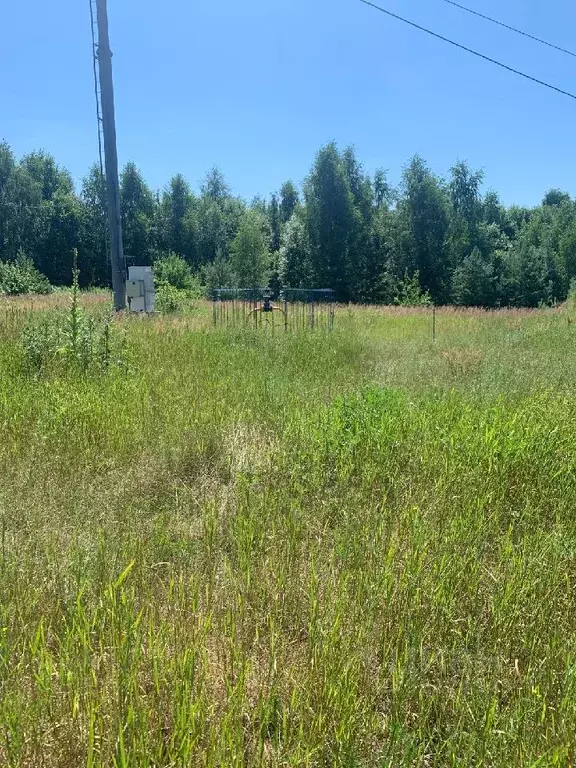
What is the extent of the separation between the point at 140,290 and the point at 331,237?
28.9 meters

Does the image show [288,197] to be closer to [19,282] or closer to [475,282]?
[475,282]

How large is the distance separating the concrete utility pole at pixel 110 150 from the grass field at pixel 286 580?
6580 mm

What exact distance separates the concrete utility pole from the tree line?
77.8 ft

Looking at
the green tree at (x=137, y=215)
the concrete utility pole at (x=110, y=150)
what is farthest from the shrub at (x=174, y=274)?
the green tree at (x=137, y=215)

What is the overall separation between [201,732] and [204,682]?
182mm

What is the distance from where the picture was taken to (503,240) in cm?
4938

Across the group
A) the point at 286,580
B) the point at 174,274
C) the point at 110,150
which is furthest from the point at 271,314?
the point at 174,274

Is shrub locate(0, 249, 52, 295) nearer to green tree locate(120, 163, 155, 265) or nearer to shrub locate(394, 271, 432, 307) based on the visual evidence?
shrub locate(394, 271, 432, 307)

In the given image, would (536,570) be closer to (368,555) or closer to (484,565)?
(484,565)

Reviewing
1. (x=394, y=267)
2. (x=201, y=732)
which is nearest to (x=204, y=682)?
(x=201, y=732)

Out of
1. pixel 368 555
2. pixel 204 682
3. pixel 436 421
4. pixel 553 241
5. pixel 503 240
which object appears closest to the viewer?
pixel 204 682

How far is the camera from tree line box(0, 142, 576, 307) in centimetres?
3918

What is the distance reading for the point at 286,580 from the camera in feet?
7.75

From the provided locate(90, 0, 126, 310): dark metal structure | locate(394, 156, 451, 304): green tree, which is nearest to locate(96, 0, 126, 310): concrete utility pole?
locate(90, 0, 126, 310): dark metal structure
